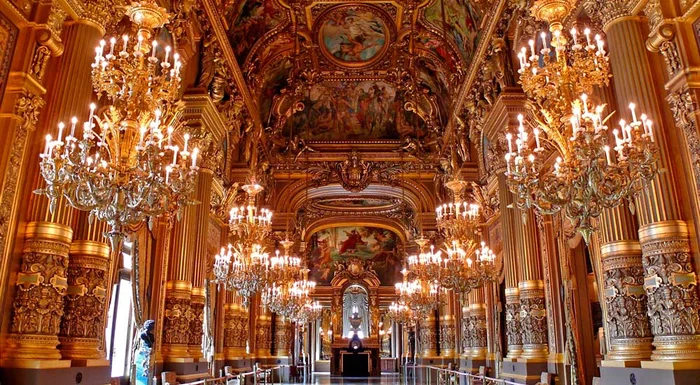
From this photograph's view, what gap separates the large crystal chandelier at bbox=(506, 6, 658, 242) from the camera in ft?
15.9

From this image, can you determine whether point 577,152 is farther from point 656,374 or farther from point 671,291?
point 656,374

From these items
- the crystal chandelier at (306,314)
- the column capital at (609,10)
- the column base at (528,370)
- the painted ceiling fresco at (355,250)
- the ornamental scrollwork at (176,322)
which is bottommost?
the column base at (528,370)

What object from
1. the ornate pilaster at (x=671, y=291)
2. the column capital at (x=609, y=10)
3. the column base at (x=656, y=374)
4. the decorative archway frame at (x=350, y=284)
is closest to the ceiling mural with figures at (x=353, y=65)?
the column capital at (x=609, y=10)

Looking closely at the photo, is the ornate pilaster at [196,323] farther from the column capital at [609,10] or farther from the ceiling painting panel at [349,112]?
the ceiling painting panel at [349,112]

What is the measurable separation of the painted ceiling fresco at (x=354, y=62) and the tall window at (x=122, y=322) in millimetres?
6583

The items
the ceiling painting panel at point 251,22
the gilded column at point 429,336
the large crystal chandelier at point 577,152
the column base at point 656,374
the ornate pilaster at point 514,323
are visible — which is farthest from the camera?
the gilded column at point 429,336

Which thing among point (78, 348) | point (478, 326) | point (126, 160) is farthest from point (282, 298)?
point (126, 160)

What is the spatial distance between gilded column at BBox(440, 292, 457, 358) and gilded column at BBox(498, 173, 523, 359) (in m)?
7.72

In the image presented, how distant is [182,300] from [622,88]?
27.9 ft

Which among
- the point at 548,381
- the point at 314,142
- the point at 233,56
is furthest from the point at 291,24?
the point at 548,381

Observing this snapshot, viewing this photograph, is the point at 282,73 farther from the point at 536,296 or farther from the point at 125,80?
the point at 125,80

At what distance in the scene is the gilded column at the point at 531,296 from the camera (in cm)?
1012

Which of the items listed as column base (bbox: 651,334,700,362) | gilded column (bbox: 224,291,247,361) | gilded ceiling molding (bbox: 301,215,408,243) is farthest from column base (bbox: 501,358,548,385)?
gilded ceiling molding (bbox: 301,215,408,243)

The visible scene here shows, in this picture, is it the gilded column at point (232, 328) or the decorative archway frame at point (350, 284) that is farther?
the decorative archway frame at point (350, 284)
